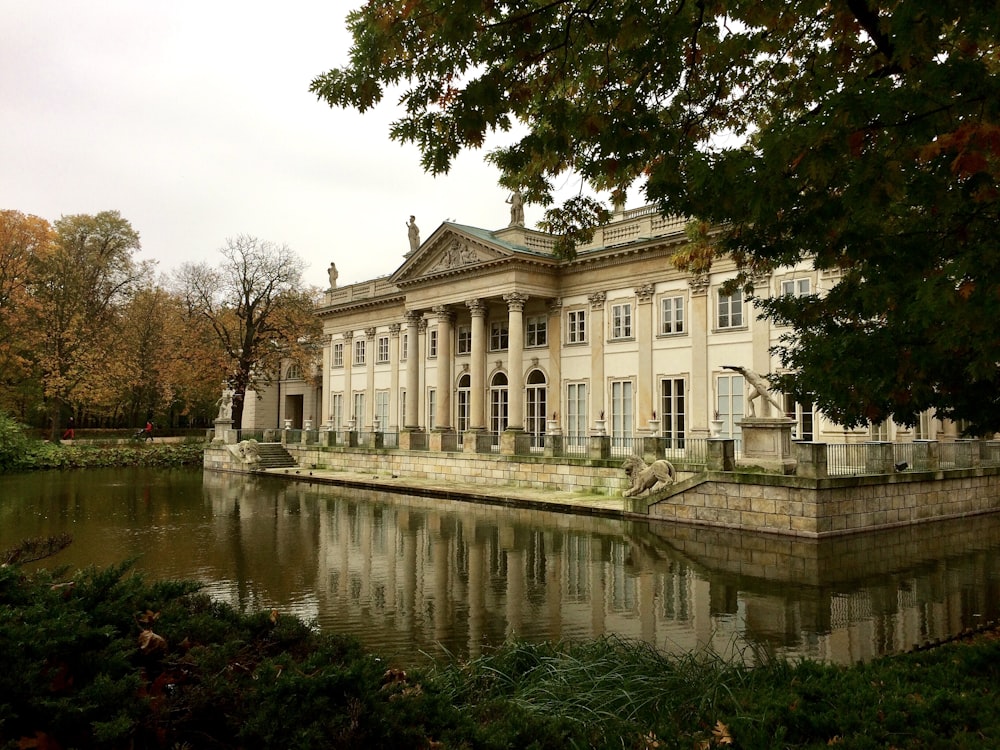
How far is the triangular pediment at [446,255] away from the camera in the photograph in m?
32.9

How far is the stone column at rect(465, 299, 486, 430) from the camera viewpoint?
33875mm

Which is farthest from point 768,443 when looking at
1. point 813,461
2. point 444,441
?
point 444,441

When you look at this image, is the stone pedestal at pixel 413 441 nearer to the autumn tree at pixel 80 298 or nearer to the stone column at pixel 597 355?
the stone column at pixel 597 355

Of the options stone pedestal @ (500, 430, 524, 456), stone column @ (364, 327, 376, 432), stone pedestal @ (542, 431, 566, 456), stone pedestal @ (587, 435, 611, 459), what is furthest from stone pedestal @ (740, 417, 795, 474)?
stone column @ (364, 327, 376, 432)

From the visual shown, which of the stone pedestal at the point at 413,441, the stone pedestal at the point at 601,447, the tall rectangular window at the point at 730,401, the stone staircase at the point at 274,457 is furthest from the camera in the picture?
the stone staircase at the point at 274,457

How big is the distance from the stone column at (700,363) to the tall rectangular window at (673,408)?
697 mm

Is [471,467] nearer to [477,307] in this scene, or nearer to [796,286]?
[477,307]

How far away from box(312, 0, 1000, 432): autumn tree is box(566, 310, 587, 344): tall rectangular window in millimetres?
24062

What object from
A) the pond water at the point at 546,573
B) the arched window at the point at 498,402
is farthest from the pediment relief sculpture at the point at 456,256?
the pond water at the point at 546,573

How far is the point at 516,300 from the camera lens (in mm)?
31844

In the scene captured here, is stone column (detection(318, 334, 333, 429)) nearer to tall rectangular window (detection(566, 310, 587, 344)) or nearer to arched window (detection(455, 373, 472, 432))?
arched window (detection(455, 373, 472, 432))

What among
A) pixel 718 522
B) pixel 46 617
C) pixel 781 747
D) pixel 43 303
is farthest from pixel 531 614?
pixel 43 303

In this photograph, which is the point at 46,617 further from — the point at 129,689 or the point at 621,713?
the point at 621,713

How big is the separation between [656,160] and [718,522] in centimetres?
1242
